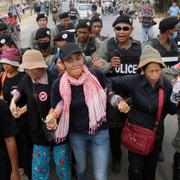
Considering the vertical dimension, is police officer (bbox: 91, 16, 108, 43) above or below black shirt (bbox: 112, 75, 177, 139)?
above

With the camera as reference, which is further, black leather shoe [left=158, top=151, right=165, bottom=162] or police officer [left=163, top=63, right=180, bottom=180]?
black leather shoe [left=158, top=151, right=165, bottom=162]

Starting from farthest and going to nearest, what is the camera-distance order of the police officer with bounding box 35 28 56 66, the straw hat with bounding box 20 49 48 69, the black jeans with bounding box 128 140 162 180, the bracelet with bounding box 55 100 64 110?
the police officer with bounding box 35 28 56 66
the black jeans with bounding box 128 140 162 180
the straw hat with bounding box 20 49 48 69
the bracelet with bounding box 55 100 64 110

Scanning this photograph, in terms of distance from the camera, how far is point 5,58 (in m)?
3.84

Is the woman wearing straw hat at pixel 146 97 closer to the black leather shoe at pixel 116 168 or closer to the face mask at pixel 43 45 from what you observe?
the black leather shoe at pixel 116 168

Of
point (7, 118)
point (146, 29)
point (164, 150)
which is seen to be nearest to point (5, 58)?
point (7, 118)

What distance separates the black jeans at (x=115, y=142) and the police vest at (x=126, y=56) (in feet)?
2.42

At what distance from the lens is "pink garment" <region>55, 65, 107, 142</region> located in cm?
304

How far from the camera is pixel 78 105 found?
309 cm

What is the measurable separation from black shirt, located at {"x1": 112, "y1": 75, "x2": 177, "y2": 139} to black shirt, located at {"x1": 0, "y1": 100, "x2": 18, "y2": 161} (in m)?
1.14

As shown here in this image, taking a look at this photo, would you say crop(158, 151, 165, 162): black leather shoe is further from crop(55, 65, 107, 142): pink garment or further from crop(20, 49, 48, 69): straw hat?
crop(20, 49, 48, 69): straw hat

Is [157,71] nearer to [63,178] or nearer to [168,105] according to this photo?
[168,105]

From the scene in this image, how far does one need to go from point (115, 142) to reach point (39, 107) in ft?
4.43

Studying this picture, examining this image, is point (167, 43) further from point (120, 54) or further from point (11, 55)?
point (11, 55)

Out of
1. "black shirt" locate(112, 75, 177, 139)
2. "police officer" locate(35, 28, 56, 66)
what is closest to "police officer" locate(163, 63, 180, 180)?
"black shirt" locate(112, 75, 177, 139)
